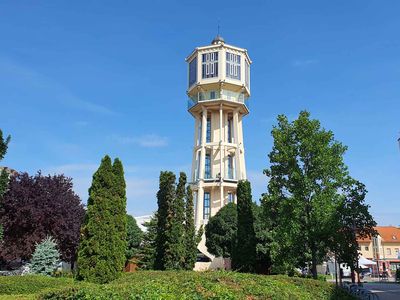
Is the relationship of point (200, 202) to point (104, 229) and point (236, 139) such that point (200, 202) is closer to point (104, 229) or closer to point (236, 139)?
point (236, 139)

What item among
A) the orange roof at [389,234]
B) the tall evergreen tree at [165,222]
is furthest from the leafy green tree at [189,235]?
the orange roof at [389,234]

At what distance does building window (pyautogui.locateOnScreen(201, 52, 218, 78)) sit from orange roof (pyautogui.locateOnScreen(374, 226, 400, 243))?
172ft

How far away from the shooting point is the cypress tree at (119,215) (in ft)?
61.0

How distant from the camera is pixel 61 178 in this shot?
31562 millimetres

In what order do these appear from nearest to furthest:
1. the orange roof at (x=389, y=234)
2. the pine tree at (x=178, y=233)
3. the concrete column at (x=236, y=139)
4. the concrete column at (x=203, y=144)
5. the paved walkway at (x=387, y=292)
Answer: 1. the paved walkway at (x=387, y=292)
2. the pine tree at (x=178, y=233)
3. the concrete column at (x=203, y=144)
4. the concrete column at (x=236, y=139)
5. the orange roof at (x=389, y=234)

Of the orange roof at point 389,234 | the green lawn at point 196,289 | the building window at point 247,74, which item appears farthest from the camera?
the orange roof at point 389,234

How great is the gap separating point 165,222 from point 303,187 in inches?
357

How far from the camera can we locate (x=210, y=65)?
50438 mm

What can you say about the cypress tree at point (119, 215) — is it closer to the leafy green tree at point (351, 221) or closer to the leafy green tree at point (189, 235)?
the leafy green tree at point (189, 235)

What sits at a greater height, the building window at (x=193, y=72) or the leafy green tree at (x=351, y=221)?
the building window at (x=193, y=72)

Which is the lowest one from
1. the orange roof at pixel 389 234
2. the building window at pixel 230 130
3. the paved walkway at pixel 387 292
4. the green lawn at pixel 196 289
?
the paved walkway at pixel 387 292

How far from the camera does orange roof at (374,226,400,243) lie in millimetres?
82938

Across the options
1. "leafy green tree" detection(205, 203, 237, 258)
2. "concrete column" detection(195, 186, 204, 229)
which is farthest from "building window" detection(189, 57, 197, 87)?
"leafy green tree" detection(205, 203, 237, 258)

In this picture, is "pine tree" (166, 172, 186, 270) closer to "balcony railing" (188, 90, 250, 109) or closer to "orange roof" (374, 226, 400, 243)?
"balcony railing" (188, 90, 250, 109)
